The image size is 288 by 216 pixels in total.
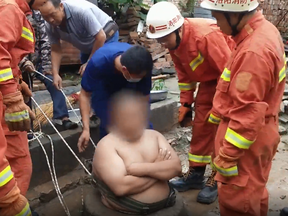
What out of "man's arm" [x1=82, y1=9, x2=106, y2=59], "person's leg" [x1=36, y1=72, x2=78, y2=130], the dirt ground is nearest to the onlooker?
"person's leg" [x1=36, y1=72, x2=78, y2=130]

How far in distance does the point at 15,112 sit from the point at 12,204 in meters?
0.61

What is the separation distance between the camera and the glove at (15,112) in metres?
2.47

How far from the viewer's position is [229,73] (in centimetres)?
264

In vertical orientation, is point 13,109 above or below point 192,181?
above

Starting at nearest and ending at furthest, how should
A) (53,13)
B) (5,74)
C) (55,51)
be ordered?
(5,74) → (53,13) → (55,51)

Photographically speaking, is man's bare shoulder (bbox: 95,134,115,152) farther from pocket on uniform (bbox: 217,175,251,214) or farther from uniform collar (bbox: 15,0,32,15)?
uniform collar (bbox: 15,0,32,15)

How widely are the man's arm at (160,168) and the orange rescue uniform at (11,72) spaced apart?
2.50 feet

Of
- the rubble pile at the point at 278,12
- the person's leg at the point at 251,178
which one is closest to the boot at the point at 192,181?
the person's leg at the point at 251,178

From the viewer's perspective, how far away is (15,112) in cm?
251

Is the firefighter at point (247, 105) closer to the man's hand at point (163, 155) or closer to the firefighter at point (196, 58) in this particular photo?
the man's hand at point (163, 155)

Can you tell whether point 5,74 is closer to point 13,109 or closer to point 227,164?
point 13,109

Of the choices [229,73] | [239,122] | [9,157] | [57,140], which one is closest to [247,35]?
[229,73]

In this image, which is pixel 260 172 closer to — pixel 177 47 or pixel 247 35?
pixel 247 35

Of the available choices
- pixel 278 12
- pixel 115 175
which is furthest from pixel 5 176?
pixel 278 12
